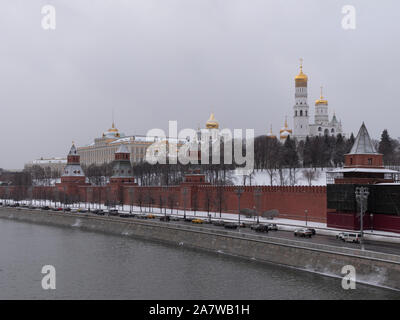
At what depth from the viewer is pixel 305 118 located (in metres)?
86.2

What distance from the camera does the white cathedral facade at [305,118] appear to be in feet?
282

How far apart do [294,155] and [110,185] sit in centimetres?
2357

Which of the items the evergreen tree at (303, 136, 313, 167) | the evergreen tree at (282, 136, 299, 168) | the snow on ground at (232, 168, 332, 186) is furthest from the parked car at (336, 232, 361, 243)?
the evergreen tree at (303, 136, 313, 167)

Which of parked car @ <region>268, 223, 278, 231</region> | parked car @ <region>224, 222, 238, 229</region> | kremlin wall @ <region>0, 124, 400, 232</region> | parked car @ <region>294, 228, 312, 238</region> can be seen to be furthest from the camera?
parked car @ <region>224, 222, 238, 229</region>

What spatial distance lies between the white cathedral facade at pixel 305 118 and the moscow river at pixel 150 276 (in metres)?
61.1

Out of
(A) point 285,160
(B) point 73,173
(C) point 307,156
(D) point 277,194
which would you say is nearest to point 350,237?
(D) point 277,194

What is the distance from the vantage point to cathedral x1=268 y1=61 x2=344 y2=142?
86000 mm

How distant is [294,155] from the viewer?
207 ft

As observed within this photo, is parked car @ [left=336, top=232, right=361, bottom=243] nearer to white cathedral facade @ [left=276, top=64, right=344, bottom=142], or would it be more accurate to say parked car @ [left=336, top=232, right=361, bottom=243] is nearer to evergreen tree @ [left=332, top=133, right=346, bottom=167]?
evergreen tree @ [left=332, top=133, right=346, bottom=167]

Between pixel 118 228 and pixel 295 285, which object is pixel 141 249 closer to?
pixel 118 228

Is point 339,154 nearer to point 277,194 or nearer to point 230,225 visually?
point 277,194

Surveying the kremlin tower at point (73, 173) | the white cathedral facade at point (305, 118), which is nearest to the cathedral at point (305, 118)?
the white cathedral facade at point (305, 118)

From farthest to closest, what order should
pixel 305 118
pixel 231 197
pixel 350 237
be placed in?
pixel 305 118
pixel 231 197
pixel 350 237

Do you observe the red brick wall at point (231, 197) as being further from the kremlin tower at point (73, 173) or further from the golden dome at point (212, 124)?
the golden dome at point (212, 124)
